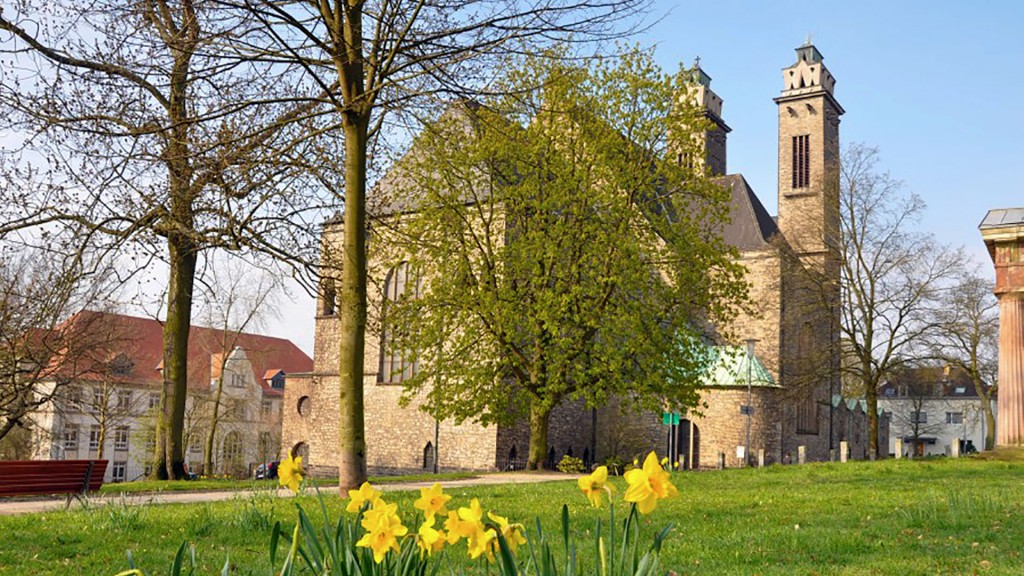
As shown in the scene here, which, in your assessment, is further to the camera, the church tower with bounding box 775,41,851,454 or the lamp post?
the lamp post

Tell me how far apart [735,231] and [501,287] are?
26706mm

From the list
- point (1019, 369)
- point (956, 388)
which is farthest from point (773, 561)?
point (956, 388)

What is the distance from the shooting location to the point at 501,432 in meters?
32.2

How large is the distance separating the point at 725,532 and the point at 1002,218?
1618 centimetres

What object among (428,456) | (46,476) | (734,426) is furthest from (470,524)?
(734,426)

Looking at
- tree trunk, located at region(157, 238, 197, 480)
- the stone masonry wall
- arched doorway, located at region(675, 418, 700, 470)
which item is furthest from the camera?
arched doorway, located at region(675, 418, 700, 470)

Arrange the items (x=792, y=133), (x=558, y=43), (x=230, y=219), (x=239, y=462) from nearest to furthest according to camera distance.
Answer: (x=558, y=43) → (x=230, y=219) → (x=239, y=462) → (x=792, y=133)

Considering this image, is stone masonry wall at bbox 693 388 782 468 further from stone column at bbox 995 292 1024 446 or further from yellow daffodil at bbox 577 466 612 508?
yellow daffodil at bbox 577 466 612 508

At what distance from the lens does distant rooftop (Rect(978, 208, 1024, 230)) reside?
20375 millimetres

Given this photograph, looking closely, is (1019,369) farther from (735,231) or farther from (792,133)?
(792,133)

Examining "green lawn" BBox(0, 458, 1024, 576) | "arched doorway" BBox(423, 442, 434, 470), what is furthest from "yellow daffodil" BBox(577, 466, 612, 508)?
"arched doorway" BBox(423, 442, 434, 470)

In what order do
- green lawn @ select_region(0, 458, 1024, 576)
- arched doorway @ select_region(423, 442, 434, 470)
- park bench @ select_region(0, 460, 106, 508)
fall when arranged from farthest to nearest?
arched doorway @ select_region(423, 442, 434, 470) < park bench @ select_region(0, 460, 106, 508) < green lawn @ select_region(0, 458, 1024, 576)

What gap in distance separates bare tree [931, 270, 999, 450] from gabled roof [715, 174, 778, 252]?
34.2 ft

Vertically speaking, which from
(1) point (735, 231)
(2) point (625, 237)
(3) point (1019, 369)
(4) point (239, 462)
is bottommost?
(4) point (239, 462)
